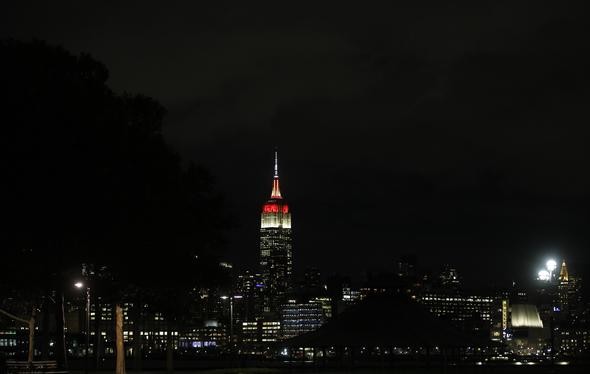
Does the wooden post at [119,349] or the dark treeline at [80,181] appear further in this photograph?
the wooden post at [119,349]

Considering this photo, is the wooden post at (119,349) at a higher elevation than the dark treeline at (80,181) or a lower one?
lower

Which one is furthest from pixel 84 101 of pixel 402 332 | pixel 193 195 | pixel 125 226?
pixel 402 332

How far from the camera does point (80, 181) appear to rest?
43.5m

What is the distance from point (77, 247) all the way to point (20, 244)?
258cm

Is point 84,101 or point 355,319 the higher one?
point 84,101

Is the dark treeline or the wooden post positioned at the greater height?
the dark treeline

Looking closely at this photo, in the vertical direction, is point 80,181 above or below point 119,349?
above

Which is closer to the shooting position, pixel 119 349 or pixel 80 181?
pixel 80 181

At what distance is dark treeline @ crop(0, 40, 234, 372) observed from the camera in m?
43.0

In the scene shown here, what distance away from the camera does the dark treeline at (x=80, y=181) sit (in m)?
43.0

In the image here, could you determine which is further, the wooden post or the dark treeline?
the wooden post

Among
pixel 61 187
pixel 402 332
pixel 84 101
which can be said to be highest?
pixel 84 101

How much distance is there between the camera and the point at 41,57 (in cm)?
4475

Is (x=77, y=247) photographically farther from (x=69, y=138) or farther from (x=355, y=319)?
(x=355, y=319)
